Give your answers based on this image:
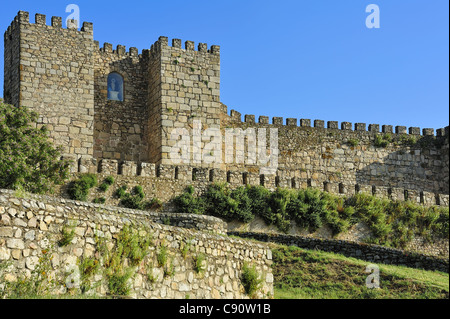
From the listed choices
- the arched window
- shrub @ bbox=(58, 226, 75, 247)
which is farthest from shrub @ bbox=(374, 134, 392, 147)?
shrub @ bbox=(58, 226, 75, 247)

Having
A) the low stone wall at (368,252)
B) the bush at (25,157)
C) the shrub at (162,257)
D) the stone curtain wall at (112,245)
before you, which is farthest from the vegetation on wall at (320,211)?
the shrub at (162,257)

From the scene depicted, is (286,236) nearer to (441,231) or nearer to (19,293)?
(441,231)

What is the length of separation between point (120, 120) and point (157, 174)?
18.9ft

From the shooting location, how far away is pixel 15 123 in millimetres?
24172

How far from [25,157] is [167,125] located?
8.44 m

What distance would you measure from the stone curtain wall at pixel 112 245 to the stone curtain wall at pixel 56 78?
42.1 feet

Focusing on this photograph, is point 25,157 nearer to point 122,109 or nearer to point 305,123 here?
point 122,109

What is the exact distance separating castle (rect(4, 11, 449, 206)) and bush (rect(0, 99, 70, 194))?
1.67m

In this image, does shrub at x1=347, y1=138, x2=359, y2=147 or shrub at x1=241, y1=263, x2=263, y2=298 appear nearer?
shrub at x1=241, y1=263, x2=263, y2=298

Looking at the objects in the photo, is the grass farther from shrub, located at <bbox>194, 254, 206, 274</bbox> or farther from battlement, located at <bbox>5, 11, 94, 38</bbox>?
battlement, located at <bbox>5, 11, 94, 38</bbox>

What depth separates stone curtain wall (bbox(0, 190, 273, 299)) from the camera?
1216cm

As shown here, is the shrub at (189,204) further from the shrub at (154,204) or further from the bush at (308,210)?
the bush at (308,210)

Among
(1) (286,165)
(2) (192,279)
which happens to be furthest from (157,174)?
(2) (192,279)

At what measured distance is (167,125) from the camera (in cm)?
3059
